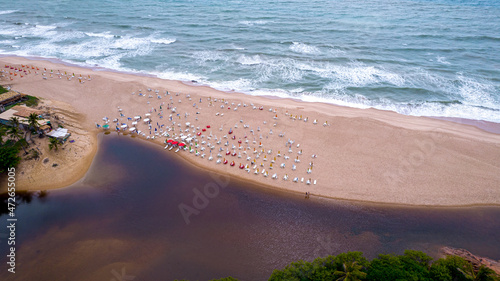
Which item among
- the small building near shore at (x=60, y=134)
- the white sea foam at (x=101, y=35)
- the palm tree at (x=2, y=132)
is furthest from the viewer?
the white sea foam at (x=101, y=35)

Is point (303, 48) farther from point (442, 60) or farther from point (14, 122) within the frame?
point (14, 122)

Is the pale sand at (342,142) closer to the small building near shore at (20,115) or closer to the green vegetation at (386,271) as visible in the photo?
the small building near shore at (20,115)

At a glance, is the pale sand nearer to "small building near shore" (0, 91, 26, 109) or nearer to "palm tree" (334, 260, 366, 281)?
"small building near shore" (0, 91, 26, 109)

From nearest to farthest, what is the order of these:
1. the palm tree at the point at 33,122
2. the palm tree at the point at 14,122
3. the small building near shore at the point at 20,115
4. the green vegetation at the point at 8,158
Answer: the green vegetation at the point at 8,158 < the palm tree at the point at 14,122 < the palm tree at the point at 33,122 < the small building near shore at the point at 20,115

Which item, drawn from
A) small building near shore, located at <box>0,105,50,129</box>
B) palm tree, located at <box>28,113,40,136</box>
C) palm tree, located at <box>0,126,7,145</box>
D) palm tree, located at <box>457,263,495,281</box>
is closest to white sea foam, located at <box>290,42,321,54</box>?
small building near shore, located at <box>0,105,50,129</box>

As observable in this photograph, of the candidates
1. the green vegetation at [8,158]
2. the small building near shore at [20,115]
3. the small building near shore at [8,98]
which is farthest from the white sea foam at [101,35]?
the green vegetation at [8,158]

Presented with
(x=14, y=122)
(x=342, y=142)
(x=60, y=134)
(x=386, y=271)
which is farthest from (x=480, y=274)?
(x=14, y=122)

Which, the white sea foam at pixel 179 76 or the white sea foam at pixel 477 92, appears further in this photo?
the white sea foam at pixel 179 76
